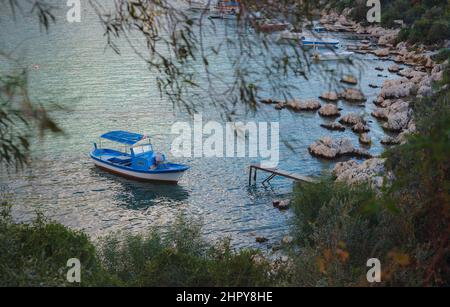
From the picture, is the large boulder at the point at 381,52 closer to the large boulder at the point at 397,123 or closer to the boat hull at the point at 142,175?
the large boulder at the point at 397,123

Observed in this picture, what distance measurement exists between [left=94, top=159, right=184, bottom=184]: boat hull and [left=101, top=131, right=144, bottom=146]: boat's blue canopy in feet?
3.39

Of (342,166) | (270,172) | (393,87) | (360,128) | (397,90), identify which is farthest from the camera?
(393,87)

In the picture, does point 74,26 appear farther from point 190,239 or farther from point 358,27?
point 190,239

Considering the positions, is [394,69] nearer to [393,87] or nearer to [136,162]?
[393,87]

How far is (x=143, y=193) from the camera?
19.7 metres

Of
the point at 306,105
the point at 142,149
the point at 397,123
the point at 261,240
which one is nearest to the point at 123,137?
the point at 142,149

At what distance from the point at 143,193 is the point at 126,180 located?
135 centimetres

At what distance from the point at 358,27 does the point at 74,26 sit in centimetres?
2210

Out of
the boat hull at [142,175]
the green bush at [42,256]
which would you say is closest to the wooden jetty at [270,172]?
the boat hull at [142,175]

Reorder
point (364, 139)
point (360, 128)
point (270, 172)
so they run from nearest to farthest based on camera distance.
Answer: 1. point (270, 172)
2. point (364, 139)
3. point (360, 128)

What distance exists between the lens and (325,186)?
13578 mm

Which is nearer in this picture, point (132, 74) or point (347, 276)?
point (347, 276)

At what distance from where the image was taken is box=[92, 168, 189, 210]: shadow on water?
61.1 feet
